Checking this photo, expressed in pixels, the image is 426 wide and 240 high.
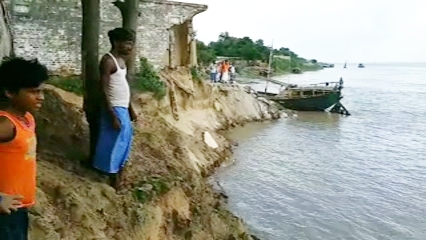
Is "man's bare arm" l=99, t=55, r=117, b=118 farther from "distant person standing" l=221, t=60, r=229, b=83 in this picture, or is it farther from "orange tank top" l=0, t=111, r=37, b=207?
"distant person standing" l=221, t=60, r=229, b=83

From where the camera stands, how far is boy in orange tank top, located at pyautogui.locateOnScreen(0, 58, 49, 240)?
9.44ft

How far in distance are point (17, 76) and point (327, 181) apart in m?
12.6

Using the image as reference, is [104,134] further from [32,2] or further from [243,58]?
[243,58]

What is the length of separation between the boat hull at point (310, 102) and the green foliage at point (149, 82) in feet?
56.1

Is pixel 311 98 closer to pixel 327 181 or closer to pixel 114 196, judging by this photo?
pixel 327 181

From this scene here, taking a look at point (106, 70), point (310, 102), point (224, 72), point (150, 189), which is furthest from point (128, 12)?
point (310, 102)

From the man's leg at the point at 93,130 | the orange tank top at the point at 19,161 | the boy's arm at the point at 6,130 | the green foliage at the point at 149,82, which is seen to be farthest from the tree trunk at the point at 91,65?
the green foliage at the point at 149,82

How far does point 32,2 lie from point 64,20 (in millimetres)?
1027

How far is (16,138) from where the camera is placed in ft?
9.41

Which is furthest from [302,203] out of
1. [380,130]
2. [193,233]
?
[380,130]

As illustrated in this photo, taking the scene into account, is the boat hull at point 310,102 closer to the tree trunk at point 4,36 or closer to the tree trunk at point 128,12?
the tree trunk at point 4,36

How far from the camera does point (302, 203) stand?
12.1 meters

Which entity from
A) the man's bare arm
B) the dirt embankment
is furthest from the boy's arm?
the man's bare arm

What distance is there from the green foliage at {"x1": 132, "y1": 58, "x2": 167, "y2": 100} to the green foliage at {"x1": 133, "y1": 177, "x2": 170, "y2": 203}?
8330mm
